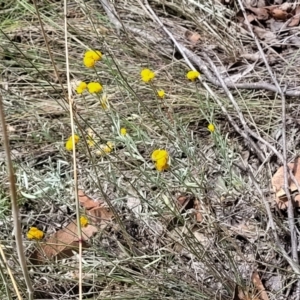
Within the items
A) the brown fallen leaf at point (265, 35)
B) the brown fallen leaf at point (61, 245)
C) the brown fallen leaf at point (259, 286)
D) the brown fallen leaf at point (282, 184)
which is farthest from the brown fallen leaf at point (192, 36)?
the brown fallen leaf at point (259, 286)

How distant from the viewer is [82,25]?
258 cm

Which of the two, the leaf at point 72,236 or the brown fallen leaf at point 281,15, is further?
the brown fallen leaf at point 281,15

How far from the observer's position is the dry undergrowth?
5.30 ft

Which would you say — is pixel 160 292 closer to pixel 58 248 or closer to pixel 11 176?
pixel 58 248

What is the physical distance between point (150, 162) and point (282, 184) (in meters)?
0.43

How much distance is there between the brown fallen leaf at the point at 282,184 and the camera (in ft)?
5.75

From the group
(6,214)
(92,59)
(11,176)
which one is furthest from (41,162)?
(11,176)

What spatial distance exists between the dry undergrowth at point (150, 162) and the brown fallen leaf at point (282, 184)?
0.03 meters

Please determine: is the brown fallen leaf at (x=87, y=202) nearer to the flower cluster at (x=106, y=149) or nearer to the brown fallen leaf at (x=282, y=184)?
the flower cluster at (x=106, y=149)

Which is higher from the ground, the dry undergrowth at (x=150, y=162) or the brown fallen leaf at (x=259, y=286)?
the dry undergrowth at (x=150, y=162)

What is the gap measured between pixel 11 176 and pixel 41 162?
50.3 inches

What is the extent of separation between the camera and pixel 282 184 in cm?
180

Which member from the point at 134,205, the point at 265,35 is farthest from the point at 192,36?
the point at 134,205

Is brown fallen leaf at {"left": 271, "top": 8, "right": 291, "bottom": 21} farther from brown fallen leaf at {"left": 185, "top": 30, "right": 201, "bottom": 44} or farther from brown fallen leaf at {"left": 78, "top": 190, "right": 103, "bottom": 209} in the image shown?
brown fallen leaf at {"left": 78, "top": 190, "right": 103, "bottom": 209}
